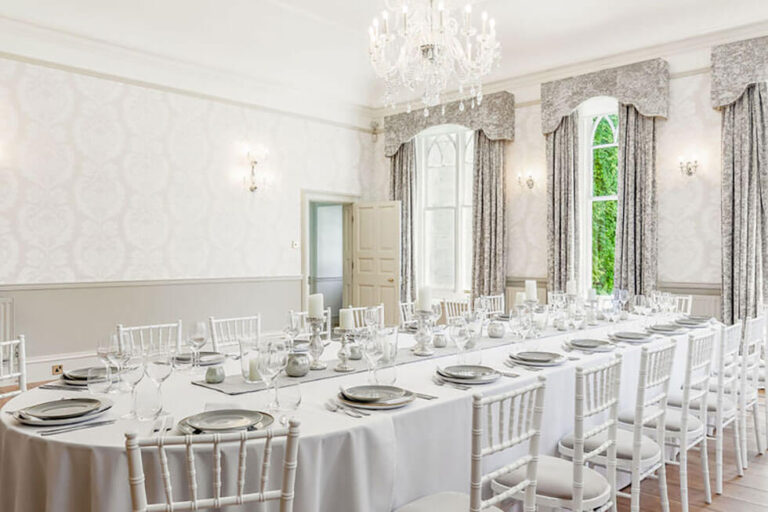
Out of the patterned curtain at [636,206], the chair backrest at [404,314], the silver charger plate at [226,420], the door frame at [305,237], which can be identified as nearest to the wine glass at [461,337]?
the chair backrest at [404,314]

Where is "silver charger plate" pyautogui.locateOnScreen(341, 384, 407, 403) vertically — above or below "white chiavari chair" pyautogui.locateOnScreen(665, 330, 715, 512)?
above

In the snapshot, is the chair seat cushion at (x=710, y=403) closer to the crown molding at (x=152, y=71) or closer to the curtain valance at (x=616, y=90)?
the curtain valance at (x=616, y=90)

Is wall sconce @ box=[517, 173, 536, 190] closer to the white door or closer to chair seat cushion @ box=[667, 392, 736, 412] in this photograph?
the white door


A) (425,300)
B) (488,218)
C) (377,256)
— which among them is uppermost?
(488,218)

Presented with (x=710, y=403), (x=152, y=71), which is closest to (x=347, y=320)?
(x=710, y=403)

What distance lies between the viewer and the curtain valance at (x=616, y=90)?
6.33 meters

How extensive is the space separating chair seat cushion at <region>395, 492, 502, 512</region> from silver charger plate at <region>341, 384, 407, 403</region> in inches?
14.9

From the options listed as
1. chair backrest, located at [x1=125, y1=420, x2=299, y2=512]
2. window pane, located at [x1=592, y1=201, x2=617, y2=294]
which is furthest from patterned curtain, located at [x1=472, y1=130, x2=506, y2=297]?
chair backrest, located at [x1=125, y1=420, x2=299, y2=512]

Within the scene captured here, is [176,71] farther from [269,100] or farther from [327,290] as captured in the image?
[327,290]

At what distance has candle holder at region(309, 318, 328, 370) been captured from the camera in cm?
280

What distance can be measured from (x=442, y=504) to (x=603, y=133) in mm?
6106

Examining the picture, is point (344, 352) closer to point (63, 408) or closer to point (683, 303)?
point (63, 408)

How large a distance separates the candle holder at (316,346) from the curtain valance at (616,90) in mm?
4992

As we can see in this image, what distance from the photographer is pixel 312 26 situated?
701 centimetres
